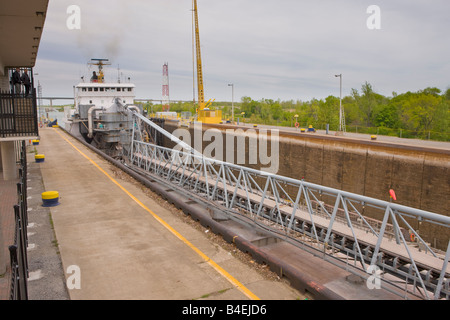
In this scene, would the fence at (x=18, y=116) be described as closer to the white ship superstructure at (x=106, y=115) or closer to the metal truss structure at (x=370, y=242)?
the metal truss structure at (x=370, y=242)

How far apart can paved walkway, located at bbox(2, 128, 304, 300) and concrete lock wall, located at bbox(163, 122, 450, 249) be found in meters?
9.47

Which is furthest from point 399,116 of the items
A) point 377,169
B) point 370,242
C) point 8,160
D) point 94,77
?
point 8,160

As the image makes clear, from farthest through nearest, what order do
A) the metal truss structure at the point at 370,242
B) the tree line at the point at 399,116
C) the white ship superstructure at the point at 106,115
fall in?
the tree line at the point at 399,116 < the white ship superstructure at the point at 106,115 < the metal truss structure at the point at 370,242

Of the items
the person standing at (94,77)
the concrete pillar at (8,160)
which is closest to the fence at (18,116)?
the concrete pillar at (8,160)

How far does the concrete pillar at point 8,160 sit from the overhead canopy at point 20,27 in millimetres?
3864

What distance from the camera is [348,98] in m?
72.2

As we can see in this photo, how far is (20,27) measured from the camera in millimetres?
8453

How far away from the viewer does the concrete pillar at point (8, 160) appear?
49.2ft

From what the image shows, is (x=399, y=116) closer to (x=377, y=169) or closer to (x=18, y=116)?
(x=377, y=169)

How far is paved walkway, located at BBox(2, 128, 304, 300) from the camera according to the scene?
21.0 feet

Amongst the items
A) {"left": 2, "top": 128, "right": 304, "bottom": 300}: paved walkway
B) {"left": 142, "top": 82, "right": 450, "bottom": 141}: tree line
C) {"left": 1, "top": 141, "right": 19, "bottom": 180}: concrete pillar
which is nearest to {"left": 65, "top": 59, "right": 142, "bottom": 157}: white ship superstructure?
{"left": 1, "top": 141, "right": 19, "bottom": 180}: concrete pillar

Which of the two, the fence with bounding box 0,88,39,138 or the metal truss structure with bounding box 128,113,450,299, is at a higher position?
the fence with bounding box 0,88,39,138

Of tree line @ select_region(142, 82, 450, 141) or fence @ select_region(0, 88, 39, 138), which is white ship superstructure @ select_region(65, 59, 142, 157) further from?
tree line @ select_region(142, 82, 450, 141)

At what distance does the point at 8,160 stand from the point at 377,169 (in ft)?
57.1
